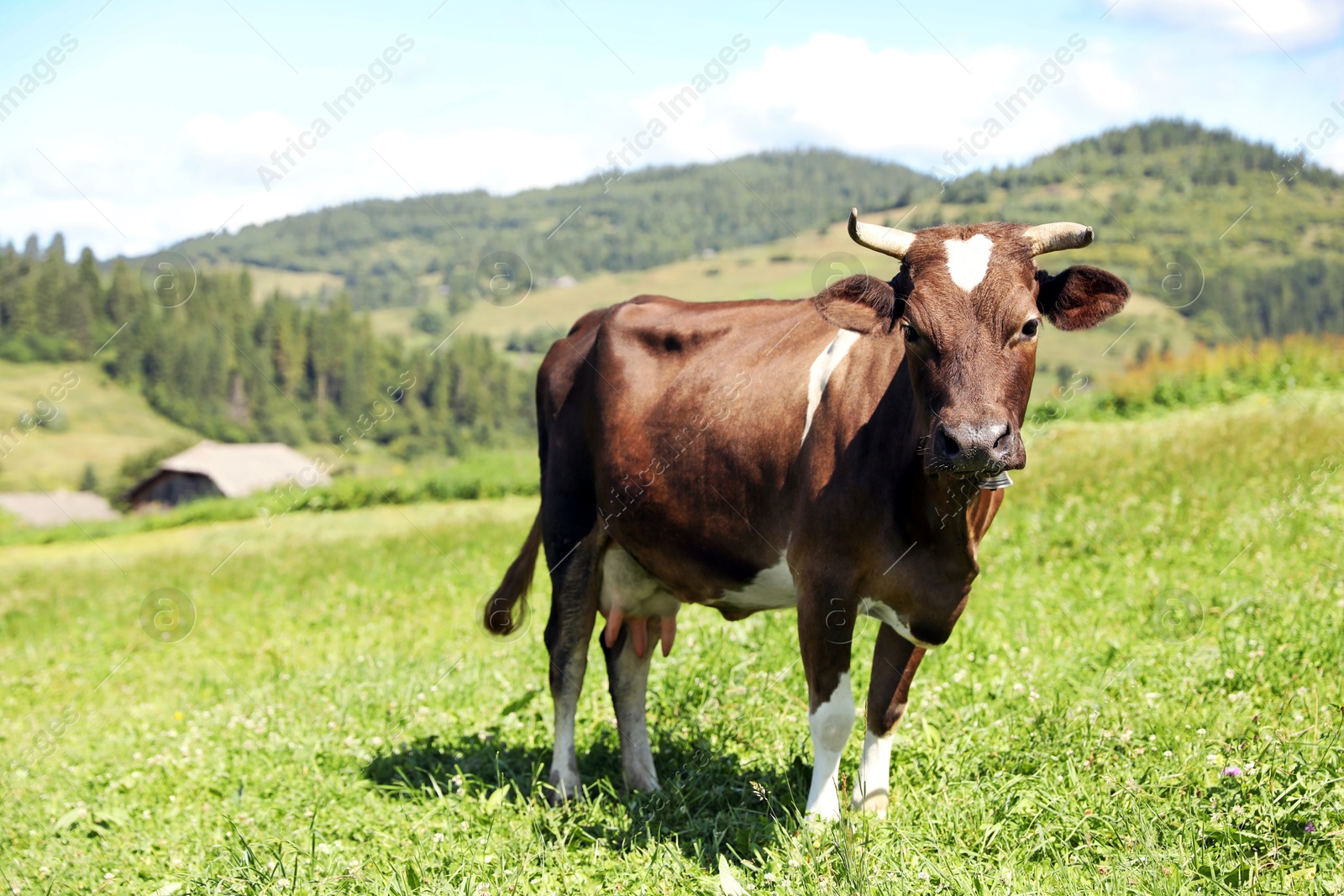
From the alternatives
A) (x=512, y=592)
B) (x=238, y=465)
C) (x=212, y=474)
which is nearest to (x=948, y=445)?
(x=512, y=592)

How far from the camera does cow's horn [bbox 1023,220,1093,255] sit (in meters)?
4.20

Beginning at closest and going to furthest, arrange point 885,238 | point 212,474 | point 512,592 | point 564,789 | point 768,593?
1. point 885,238
2. point 768,593
3. point 564,789
4. point 512,592
5. point 212,474

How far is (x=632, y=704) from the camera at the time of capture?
6043 mm

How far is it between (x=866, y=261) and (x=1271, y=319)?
127 ft

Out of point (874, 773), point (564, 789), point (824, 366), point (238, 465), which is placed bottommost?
point (238, 465)

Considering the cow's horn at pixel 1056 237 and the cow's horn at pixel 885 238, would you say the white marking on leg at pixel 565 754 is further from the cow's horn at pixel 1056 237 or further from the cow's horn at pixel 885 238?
the cow's horn at pixel 1056 237

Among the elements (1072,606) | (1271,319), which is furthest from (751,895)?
(1271,319)

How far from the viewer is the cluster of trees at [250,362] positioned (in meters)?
118

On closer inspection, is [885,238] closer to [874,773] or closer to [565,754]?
[874,773]

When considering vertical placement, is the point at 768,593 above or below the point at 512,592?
above

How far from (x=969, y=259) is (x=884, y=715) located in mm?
2149

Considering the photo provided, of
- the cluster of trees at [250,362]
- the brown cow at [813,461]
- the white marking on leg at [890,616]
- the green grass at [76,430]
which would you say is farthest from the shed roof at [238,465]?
the white marking on leg at [890,616]

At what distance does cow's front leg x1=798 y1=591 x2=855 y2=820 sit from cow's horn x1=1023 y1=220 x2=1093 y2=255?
169 cm

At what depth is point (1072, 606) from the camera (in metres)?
7.46
